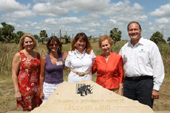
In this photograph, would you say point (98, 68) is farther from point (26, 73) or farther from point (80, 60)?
point (26, 73)

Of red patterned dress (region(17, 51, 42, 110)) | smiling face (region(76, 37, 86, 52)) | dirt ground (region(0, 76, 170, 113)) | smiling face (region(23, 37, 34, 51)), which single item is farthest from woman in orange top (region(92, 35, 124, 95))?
dirt ground (region(0, 76, 170, 113))

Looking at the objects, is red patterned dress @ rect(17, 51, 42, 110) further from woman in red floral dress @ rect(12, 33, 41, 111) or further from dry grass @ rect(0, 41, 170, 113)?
dry grass @ rect(0, 41, 170, 113)

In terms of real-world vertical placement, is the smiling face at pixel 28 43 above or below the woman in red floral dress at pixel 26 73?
above

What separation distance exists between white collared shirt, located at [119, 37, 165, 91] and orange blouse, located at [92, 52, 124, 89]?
0.62 ft

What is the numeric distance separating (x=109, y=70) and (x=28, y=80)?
1546 mm

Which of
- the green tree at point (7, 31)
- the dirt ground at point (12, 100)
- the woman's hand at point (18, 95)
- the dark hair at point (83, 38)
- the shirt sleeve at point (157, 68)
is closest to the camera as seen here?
the shirt sleeve at point (157, 68)

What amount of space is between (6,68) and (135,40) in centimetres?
920

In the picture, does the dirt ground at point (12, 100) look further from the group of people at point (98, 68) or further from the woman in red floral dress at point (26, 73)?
the group of people at point (98, 68)

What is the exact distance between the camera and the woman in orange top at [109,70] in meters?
2.76

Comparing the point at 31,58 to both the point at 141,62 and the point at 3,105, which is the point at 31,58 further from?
the point at 3,105

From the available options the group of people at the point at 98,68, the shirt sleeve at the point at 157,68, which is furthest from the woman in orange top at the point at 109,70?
the shirt sleeve at the point at 157,68

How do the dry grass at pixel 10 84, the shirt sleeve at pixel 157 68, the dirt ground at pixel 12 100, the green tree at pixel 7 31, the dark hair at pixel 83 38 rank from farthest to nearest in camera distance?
the green tree at pixel 7 31, the dry grass at pixel 10 84, the dirt ground at pixel 12 100, the dark hair at pixel 83 38, the shirt sleeve at pixel 157 68

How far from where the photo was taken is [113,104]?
2377 millimetres

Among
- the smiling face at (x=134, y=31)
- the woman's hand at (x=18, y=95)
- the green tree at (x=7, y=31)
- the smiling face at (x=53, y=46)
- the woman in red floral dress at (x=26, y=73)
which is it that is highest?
the green tree at (x=7, y=31)
